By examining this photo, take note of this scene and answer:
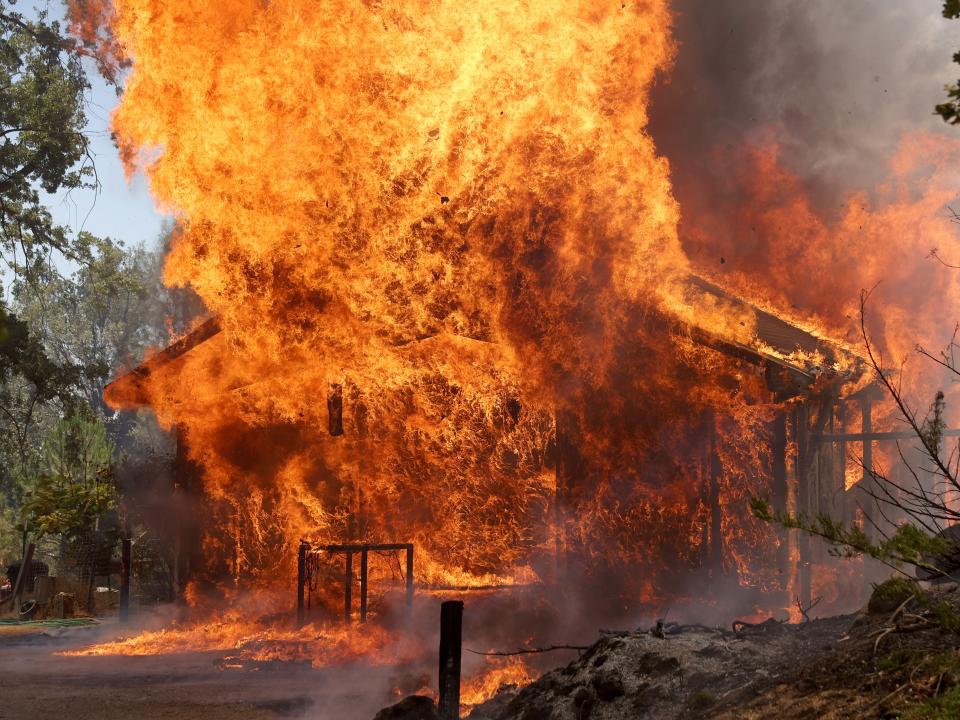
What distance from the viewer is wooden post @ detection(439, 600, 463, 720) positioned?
8297 mm

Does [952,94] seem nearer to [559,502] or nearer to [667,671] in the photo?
[667,671]

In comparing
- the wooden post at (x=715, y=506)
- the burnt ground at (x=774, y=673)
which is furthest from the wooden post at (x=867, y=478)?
the burnt ground at (x=774, y=673)

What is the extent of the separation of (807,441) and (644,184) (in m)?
4.38

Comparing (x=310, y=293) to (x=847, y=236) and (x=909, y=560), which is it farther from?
(x=847, y=236)

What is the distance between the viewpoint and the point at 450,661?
8422 millimetres

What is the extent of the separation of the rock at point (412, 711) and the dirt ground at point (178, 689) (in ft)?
3.61

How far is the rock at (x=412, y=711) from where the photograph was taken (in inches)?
314

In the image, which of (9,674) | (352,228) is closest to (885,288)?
(352,228)

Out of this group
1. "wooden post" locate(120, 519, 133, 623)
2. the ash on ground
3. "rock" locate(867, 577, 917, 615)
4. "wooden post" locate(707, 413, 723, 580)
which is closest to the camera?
the ash on ground

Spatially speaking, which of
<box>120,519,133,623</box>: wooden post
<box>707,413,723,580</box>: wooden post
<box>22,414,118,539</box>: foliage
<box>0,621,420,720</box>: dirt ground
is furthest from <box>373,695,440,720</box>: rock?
<box>22,414,118,539</box>: foliage

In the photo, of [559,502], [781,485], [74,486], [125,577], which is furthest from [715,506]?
[74,486]

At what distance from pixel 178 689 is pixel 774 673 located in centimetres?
720

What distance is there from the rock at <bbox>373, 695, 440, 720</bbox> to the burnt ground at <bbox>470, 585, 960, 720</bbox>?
59 cm

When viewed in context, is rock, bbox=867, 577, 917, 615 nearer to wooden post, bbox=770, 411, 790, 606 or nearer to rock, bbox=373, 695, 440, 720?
rock, bbox=373, 695, 440, 720
